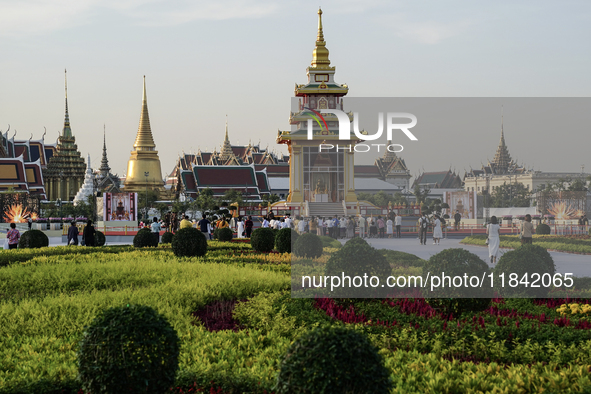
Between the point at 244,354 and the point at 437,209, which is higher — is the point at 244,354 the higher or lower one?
the lower one

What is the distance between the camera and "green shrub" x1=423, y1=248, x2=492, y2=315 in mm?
8055

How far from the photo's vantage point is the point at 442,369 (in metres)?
6.12

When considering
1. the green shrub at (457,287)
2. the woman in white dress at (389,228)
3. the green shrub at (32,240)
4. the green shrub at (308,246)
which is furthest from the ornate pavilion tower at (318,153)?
the green shrub at (457,287)

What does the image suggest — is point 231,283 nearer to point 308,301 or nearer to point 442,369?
point 308,301

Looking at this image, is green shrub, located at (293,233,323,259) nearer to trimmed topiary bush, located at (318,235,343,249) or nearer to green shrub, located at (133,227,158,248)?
trimmed topiary bush, located at (318,235,343,249)

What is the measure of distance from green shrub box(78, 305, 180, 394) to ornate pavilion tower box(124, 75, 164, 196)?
71.2m

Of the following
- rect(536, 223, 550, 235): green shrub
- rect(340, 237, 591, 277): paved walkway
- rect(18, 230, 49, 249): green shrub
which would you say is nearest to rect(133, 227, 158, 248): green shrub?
rect(18, 230, 49, 249): green shrub

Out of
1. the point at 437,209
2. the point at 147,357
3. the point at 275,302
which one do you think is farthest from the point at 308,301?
the point at 147,357

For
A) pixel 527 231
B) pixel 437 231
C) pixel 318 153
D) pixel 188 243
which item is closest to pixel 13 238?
pixel 188 243

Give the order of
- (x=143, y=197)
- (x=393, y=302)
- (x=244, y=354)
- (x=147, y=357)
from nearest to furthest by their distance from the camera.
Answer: (x=147, y=357) → (x=244, y=354) → (x=393, y=302) → (x=143, y=197)

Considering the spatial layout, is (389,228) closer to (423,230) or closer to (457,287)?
(423,230)

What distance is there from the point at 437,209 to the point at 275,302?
341 cm

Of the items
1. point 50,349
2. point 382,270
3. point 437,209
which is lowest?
point 50,349

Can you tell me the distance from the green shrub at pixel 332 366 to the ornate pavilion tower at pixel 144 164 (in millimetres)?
72330
